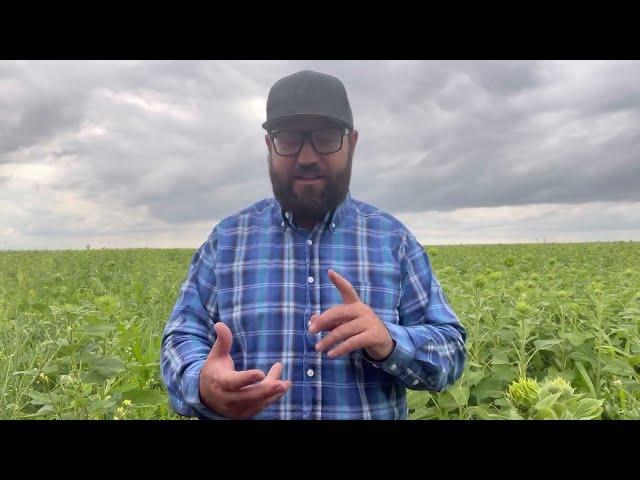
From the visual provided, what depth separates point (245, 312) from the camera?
1.59 meters

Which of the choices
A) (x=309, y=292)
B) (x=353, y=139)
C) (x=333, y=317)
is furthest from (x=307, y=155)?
(x=333, y=317)

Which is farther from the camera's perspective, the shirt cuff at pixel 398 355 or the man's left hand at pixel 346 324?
the shirt cuff at pixel 398 355

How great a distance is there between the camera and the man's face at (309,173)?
1560 mm

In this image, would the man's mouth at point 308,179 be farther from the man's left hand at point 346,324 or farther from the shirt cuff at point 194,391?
the shirt cuff at point 194,391

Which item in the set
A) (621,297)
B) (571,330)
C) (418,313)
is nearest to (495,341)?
(571,330)

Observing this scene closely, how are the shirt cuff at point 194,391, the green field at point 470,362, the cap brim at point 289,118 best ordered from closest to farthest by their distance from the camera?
the shirt cuff at point 194,391 → the cap brim at point 289,118 → the green field at point 470,362

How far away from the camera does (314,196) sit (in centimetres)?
159

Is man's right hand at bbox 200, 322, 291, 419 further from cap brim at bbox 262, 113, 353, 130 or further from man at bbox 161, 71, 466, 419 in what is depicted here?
cap brim at bbox 262, 113, 353, 130

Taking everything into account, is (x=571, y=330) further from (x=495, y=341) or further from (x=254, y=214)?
(x=254, y=214)

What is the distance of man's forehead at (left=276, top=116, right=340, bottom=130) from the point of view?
154 centimetres

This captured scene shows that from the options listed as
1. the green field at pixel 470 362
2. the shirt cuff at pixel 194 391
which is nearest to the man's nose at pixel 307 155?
the shirt cuff at pixel 194 391

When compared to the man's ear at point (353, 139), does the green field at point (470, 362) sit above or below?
below

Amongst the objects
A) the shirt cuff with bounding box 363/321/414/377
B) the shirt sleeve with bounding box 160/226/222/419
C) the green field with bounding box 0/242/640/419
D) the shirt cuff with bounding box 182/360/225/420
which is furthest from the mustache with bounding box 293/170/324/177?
the green field with bounding box 0/242/640/419

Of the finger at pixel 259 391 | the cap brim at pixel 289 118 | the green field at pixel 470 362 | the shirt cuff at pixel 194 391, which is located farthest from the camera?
the green field at pixel 470 362
